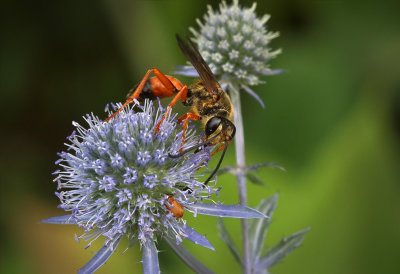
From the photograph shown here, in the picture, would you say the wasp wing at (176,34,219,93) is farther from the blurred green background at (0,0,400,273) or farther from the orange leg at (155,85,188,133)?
the blurred green background at (0,0,400,273)

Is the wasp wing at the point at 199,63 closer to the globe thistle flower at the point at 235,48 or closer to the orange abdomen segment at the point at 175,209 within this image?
the globe thistle flower at the point at 235,48

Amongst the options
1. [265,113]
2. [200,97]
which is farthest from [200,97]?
[265,113]

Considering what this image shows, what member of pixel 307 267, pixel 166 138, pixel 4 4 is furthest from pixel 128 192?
pixel 4 4

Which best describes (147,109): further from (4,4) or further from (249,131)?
(4,4)

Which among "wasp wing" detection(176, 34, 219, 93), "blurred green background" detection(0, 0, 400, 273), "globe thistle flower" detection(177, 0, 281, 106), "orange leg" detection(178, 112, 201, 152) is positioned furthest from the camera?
"blurred green background" detection(0, 0, 400, 273)

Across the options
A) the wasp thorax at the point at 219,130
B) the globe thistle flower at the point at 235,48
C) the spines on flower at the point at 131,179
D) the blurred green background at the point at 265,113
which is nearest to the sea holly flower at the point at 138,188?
the spines on flower at the point at 131,179

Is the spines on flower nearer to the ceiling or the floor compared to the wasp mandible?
nearer to the floor

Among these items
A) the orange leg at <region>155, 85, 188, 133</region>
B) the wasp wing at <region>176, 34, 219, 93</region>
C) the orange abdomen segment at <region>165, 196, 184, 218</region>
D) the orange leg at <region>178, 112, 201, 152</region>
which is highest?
the wasp wing at <region>176, 34, 219, 93</region>

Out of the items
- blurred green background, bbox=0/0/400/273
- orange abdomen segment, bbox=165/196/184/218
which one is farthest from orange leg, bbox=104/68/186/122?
blurred green background, bbox=0/0/400/273
